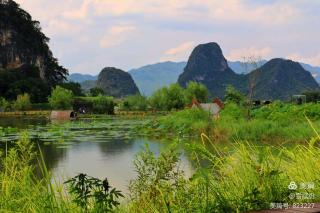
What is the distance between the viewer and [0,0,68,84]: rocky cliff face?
4087 inches

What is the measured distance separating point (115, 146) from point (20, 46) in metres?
92.4

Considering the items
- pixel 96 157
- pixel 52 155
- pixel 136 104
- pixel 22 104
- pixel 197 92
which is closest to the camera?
pixel 96 157

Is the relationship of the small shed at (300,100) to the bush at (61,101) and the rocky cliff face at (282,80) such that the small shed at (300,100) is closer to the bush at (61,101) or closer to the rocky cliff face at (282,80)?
the bush at (61,101)

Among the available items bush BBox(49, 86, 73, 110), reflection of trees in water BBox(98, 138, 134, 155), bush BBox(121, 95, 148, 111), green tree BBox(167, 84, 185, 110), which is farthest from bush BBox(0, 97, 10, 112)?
reflection of trees in water BBox(98, 138, 134, 155)

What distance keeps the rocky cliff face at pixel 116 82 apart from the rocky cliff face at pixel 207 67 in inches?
763

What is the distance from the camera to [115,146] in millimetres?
20438

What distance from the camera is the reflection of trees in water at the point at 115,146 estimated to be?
18.8 m

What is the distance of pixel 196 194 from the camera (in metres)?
3.89

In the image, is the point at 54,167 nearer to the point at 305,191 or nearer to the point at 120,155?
the point at 120,155

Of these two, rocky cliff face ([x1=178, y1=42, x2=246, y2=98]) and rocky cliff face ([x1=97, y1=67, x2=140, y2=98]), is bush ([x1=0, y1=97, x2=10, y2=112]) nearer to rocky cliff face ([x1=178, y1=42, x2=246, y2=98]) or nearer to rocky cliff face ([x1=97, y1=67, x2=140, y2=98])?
rocky cliff face ([x1=97, y1=67, x2=140, y2=98])

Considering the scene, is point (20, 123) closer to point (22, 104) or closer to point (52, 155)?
point (52, 155)

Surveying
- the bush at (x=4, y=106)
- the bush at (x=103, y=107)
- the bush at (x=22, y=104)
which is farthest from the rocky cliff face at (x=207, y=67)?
the bush at (x=4, y=106)

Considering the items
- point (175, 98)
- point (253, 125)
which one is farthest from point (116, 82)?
point (253, 125)

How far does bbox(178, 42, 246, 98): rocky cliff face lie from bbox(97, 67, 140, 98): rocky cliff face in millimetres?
19381
